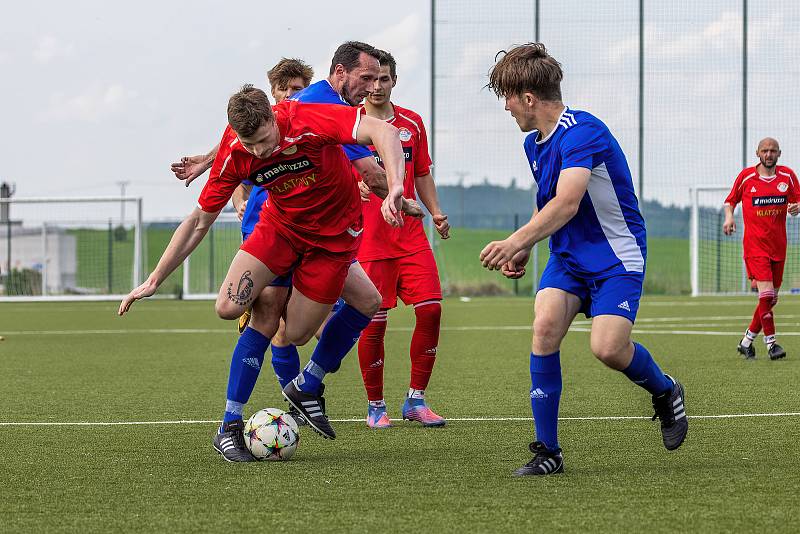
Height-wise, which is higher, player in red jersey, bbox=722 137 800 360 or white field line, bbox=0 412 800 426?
player in red jersey, bbox=722 137 800 360

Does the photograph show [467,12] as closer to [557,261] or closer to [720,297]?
[720,297]

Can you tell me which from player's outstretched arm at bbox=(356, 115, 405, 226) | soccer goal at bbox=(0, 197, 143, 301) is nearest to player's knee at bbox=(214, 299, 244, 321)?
player's outstretched arm at bbox=(356, 115, 405, 226)

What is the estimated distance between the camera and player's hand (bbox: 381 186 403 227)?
495 cm

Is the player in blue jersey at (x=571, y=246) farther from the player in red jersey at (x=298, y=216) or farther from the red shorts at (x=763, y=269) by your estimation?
the red shorts at (x=763, y=269)

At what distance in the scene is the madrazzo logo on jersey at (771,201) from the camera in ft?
38.9

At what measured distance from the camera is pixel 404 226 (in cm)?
733

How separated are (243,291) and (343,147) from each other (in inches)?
34.2

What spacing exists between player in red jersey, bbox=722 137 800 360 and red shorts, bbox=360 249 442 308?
5090mm

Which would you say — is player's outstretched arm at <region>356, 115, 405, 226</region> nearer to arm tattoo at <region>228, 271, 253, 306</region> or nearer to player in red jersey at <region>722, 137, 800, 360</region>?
arm tattoo at <region>228, 271, 253, 306</region>

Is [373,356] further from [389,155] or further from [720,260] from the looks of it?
[720,260]

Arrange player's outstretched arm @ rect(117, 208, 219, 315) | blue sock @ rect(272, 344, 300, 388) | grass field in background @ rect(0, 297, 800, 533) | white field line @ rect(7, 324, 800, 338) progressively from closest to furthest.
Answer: grass field in background @ rect(0, 297, 800, 533)
player's outstretched arm @ rect(117, 208, 219, 315)
blue sock @ rect(272, 344, 300, 388)
white field line @ rect(7, 324, 800, 338)

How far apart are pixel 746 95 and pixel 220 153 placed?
23.6 meters

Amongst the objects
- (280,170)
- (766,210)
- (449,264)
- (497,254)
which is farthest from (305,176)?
(449,264)

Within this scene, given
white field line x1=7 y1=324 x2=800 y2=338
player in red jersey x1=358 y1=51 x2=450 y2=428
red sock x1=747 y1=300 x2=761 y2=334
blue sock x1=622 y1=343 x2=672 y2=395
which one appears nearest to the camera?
blue sock x1=622 y1=343 x2=672 y2=395
